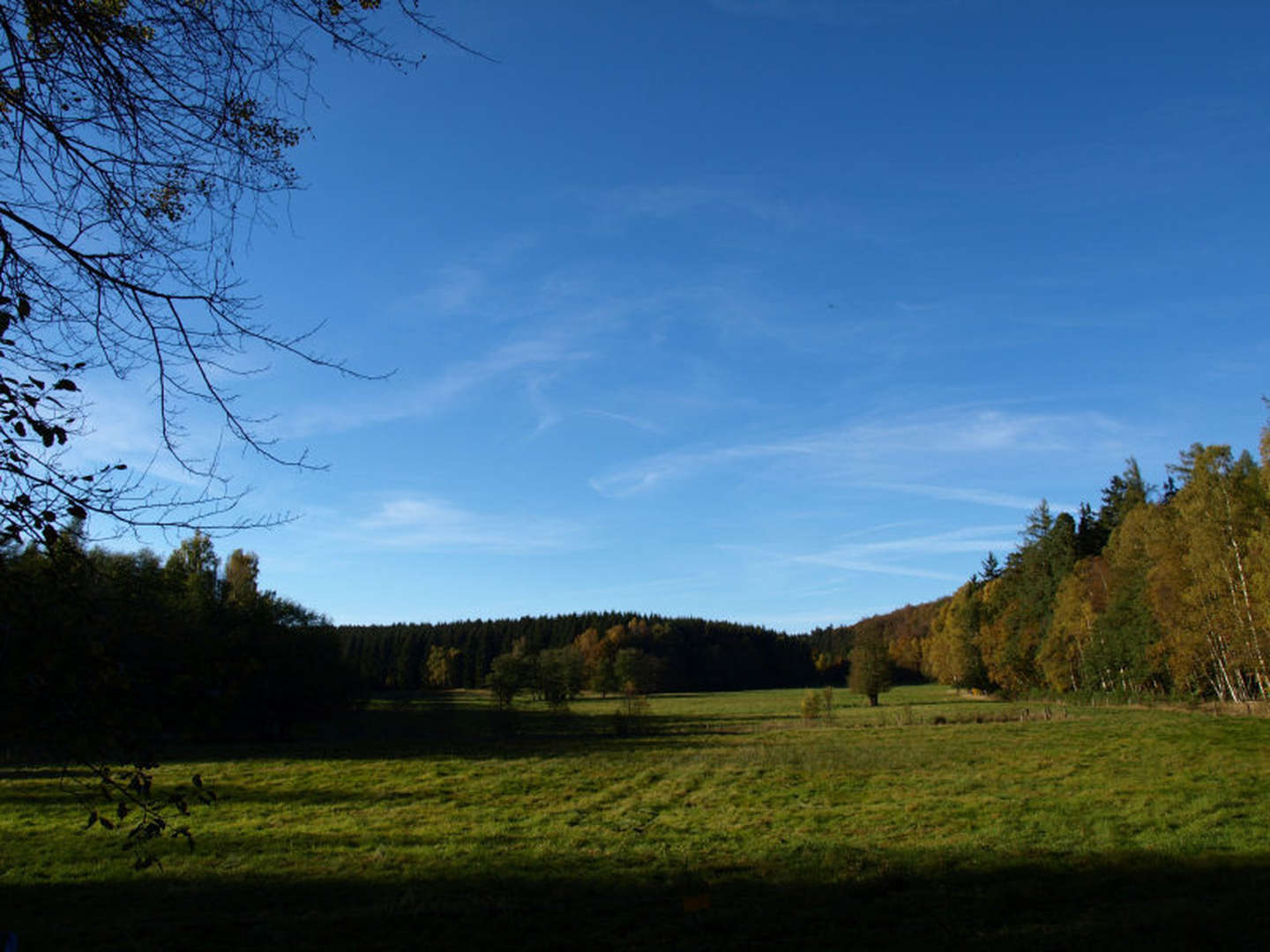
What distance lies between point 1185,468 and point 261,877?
45587mm

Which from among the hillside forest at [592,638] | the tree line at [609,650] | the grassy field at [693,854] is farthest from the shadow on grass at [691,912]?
the tree line at [609,650]

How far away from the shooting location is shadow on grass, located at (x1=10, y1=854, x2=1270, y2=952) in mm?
8078

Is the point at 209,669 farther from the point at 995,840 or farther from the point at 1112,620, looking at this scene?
the point at 1112,620

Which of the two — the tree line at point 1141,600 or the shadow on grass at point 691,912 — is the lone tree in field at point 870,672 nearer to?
the tree line at point 1141,600

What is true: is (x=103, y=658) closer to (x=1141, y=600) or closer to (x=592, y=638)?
(x=1141, y=600)

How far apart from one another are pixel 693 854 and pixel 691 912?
13.1ft

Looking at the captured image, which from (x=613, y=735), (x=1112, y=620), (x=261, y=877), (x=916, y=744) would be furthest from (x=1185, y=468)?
(x=261, y=877)

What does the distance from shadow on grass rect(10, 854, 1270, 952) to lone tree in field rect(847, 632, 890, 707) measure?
2323 inches

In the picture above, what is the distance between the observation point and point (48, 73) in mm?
4270

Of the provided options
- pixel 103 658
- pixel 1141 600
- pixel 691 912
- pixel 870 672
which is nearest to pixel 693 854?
pixel 691 912

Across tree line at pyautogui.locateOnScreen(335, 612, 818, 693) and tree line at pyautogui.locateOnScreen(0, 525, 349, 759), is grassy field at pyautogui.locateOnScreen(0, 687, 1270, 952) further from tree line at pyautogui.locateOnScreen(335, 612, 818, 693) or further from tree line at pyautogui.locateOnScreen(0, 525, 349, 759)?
tree line at pyautogui.locateOnScreen(335, 612, 818, 693)

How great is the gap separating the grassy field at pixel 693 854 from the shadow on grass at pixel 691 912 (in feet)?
0.16

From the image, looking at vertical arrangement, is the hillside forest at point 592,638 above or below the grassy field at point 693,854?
above

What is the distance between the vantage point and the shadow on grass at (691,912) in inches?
318
